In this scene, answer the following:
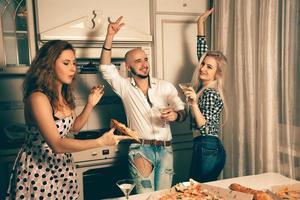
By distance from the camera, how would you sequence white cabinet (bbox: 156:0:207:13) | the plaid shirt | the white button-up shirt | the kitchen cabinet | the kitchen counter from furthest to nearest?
white cabinet (bbox: 156:0:207:13)
the kitchen cabinet
the white button-up shirt
the plaid shirt
the kitchen counter

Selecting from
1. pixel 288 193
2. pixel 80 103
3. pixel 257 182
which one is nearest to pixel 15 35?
pixel 80 103

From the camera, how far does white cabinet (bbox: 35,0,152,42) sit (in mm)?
2433

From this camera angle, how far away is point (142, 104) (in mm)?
2238

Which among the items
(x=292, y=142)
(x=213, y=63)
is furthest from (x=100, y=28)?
(x=292, y=142)

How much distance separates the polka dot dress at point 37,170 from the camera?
1.56m

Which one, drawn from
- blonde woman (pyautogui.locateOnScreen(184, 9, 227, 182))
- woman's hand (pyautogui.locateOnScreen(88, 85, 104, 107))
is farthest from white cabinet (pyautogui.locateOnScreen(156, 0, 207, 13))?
woman's hand (pyautogui.locateOnScreen(88, 85, 104, 107))

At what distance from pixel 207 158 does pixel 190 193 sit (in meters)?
0.79

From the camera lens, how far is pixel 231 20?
2.66 metres

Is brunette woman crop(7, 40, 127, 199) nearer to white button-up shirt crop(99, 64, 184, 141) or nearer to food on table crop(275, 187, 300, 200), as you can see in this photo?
white button-up shirt crop(99, 64, 184, 141)

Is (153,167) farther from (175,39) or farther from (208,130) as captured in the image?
(175,39)

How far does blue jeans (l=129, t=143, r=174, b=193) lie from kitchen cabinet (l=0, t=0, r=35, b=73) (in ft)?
3.91

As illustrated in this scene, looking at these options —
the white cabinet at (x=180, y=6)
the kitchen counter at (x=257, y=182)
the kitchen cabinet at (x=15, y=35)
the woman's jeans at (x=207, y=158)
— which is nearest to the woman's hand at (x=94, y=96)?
the kitchen counter at (x=257, y=182)

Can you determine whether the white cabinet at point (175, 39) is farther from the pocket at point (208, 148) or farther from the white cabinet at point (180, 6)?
the pocket at point (208, 148)

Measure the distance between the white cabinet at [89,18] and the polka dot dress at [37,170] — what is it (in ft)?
3.63
